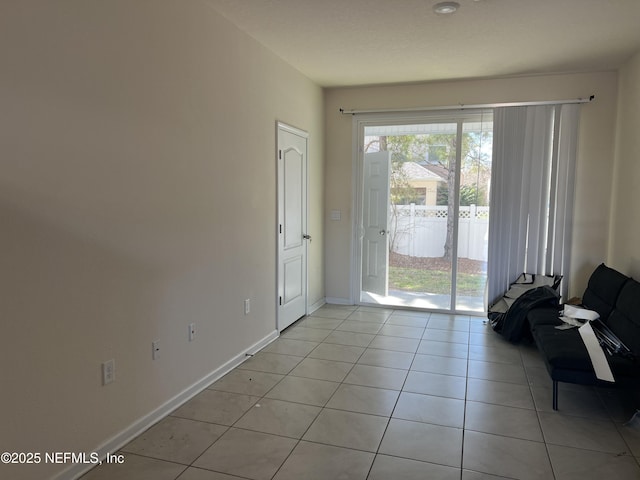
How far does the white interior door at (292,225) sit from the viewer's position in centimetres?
448

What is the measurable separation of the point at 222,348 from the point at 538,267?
3.34 metres

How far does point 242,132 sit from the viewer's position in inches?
145

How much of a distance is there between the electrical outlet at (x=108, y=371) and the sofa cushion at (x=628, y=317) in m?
3.12

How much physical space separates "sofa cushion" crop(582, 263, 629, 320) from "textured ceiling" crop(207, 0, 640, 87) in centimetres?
189

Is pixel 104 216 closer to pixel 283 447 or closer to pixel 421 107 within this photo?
pixel 283 447

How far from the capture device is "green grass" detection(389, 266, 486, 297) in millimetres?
5285

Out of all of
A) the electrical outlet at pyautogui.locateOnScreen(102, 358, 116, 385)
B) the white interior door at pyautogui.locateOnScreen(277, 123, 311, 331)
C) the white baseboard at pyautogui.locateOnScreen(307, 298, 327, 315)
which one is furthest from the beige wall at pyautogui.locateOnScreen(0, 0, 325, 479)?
the white baseboard at pyautogui.locateOnScreen(307, 298, 327, 315)

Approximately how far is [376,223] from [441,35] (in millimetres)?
2441

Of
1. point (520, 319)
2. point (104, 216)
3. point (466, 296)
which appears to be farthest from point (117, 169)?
point (466, 296)

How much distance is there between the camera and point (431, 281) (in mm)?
5496

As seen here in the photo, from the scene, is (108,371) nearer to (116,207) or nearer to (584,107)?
(116,207)

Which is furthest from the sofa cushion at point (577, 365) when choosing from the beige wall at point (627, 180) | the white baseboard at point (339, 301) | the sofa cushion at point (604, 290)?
the white baseboard at point (339, 301)

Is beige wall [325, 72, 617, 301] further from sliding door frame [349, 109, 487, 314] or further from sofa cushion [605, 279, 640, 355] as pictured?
sofa cushion [605, 279, 640, 355]

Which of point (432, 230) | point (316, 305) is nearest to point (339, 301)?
point (316, 305)
